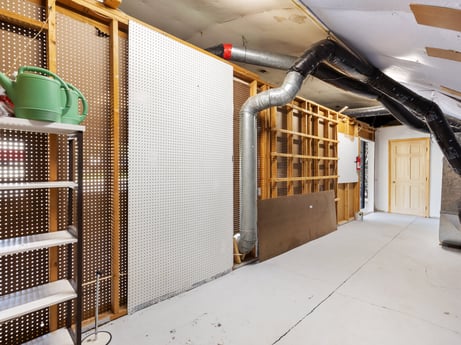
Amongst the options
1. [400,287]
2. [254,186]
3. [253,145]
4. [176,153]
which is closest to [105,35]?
[176,153]

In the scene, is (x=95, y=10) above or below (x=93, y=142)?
above

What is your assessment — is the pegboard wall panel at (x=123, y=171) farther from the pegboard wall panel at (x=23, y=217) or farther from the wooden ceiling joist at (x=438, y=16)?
the wooden ceiling joist at (x=438, y=16)

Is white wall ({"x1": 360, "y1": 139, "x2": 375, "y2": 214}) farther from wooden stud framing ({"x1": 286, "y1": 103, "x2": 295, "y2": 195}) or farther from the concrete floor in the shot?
wooden stud framing ({"x1": 286, "y1": 103, "x2": 295, "y2": 195})

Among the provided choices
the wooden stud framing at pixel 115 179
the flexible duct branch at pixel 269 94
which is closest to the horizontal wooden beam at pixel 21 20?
the wooden stud framing at pixel 115 179

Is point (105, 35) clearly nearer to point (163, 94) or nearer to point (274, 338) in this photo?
point (163, 94)

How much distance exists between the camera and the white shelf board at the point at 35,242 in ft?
4.36

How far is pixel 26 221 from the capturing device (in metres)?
1.71

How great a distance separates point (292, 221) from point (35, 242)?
3297 mm

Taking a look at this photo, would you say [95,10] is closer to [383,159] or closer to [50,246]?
[50,246]

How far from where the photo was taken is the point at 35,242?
1.43 m

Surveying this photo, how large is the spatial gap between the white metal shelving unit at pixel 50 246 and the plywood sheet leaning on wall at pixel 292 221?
228cm

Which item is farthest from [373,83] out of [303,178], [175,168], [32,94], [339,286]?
[32,94]

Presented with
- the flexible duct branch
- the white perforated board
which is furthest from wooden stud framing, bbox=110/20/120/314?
the white perforated board

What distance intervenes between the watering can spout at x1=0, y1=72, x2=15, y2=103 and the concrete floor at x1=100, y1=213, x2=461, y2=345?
1721mm
